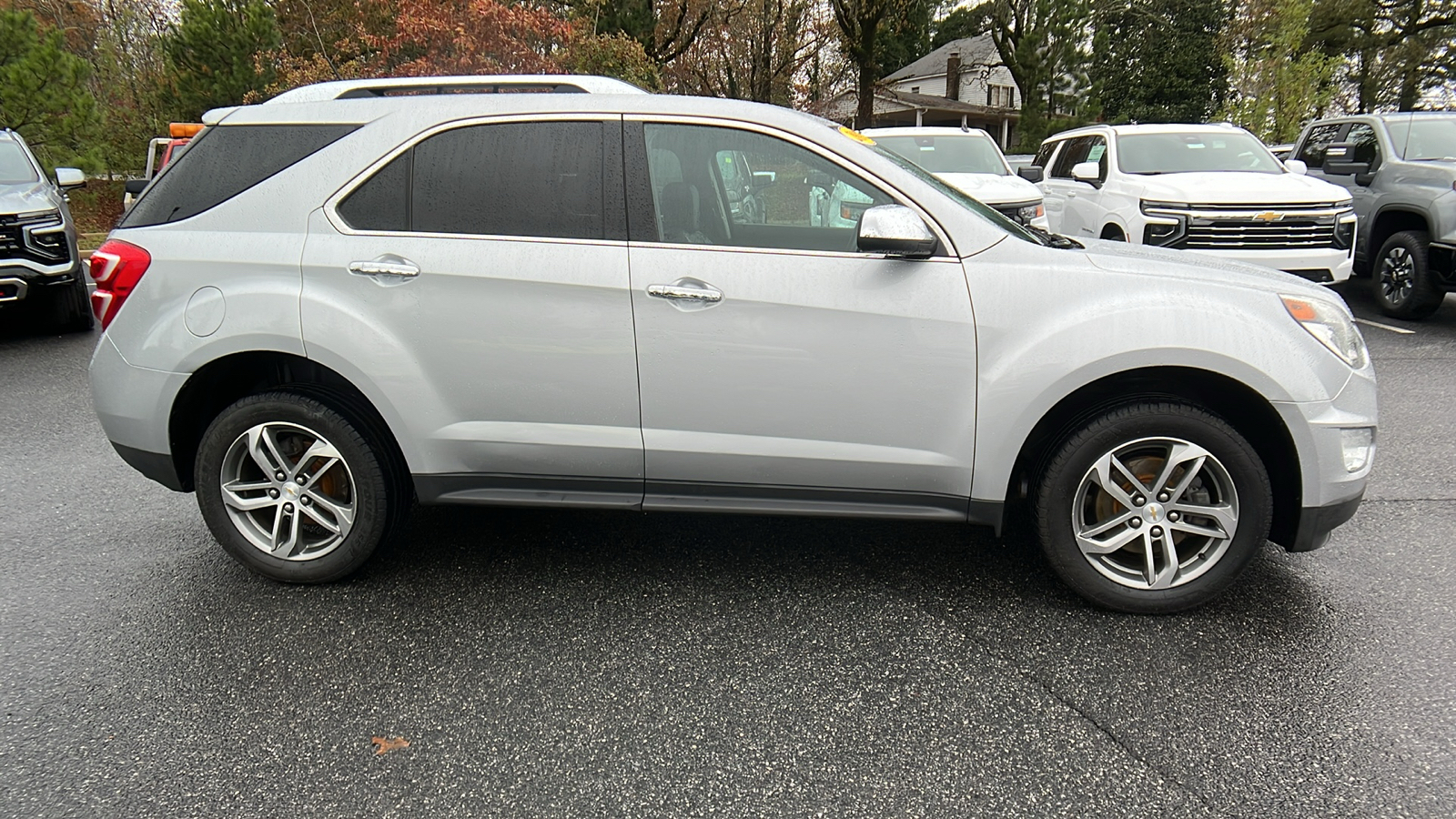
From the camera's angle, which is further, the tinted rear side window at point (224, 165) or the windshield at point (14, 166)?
the windshield at point (14, 166)

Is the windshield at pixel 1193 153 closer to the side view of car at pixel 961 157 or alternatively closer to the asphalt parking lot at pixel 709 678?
the side view of car at pixel 961 157

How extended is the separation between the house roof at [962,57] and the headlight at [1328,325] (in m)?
57.0

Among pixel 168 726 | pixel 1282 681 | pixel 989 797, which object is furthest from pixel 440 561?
pixel 1282 681

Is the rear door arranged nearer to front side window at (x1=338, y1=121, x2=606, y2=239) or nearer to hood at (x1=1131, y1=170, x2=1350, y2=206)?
front side window at (x1=338, y1=121, x2=606, y2=239)

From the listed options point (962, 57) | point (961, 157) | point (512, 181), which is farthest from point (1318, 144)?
point (962, 57)

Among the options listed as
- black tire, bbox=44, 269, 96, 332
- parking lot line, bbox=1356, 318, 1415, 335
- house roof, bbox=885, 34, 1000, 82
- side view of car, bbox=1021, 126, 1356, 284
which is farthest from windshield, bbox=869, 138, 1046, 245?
house roof, bbox=885, 34, 1000, 82

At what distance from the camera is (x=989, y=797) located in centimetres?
244

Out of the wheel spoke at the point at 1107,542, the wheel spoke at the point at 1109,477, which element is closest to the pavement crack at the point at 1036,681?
the wheel spoke at the point at 1107,542

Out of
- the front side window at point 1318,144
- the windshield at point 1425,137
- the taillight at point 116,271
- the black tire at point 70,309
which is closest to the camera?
the taillight at point 116,271

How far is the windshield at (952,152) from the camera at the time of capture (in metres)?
10.9

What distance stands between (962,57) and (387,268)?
61.1 metres

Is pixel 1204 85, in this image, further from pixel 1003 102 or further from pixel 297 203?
pixel 297 203

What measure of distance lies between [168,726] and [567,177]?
214 cm

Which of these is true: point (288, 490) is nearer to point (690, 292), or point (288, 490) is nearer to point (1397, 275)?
point (690, 292)
